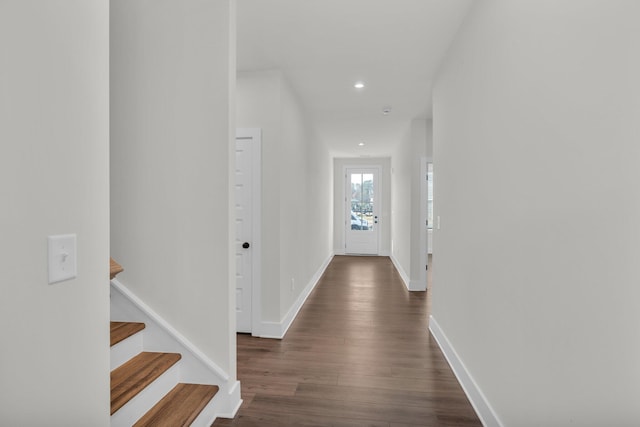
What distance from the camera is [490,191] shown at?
6.23 feet

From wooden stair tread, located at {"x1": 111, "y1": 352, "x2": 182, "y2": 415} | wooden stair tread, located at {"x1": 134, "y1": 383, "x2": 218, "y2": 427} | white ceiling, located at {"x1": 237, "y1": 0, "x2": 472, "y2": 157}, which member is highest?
white ceiling, located at {"x1": 237, "y1": 0, "x2": 472, "y2": 157}

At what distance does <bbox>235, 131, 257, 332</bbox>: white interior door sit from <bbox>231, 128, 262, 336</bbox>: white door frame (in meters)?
0.01

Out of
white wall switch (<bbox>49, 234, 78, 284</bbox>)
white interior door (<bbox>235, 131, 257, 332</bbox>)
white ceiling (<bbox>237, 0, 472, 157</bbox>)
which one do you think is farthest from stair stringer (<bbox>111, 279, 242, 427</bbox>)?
white ceiling (<bbox>237, 0, 472, 157</bbox>)

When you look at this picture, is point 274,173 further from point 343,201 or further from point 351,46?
point 343,201

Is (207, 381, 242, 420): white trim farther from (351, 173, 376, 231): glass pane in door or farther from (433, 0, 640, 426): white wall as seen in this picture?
(351, 173, 376, 231): glass pane in door

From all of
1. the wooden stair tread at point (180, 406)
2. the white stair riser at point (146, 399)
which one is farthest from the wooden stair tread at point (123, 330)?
the wooden stair tread at point (180, 406)

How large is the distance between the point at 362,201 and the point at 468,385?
6.93 meters

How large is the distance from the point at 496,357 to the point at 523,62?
146cm

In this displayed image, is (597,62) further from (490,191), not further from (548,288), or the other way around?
(490,191)

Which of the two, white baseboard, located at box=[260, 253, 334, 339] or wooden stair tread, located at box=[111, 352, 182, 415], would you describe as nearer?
wooden stair tread, located at box=[111, 352, 182, 415]

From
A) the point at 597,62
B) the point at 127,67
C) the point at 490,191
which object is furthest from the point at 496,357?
the point at 127,67

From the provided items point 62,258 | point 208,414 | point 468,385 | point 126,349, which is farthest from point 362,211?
point 62,258

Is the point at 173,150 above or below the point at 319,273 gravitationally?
above

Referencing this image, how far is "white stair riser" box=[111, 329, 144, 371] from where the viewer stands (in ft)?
5.80
